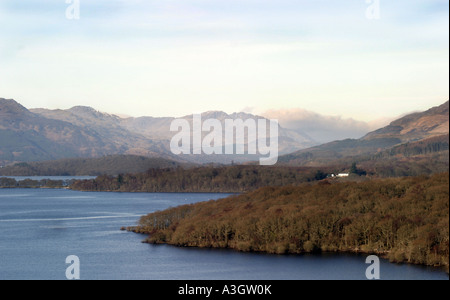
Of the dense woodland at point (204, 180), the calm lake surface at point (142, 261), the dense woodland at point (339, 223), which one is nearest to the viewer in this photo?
the calm lake surface at point (142, 261)

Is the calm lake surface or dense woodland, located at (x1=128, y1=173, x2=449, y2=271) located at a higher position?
dense woodland, located at (x1=128, y1=173, x2=449, y2=271)

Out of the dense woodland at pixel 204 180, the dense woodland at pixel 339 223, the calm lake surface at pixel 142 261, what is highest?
the dense woodland at pixel 204 180

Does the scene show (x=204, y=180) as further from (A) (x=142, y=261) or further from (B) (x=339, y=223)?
(A) (x=142, y=261)

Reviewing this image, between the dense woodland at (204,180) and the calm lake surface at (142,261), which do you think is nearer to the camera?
the calm lake surface at (142,261)

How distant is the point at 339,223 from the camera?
57.8 meters

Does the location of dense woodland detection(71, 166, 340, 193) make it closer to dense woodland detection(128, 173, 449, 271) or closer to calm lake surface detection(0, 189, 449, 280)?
dense woodland detection(128, 173, 449, 271)

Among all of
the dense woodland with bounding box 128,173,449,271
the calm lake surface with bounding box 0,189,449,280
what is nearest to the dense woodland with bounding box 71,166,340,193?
the dense woodland with bounding box 128,173,449,271

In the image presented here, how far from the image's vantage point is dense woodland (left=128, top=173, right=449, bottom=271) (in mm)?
51312

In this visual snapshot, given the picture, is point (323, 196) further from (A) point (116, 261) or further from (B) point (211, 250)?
(A) point (116, 261)

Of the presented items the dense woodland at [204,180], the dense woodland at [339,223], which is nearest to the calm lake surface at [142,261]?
the dense woodland at [339,223]

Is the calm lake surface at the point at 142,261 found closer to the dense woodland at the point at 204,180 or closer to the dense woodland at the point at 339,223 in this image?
the dense woodland at the point at 339,223

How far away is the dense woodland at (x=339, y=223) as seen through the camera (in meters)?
51.3

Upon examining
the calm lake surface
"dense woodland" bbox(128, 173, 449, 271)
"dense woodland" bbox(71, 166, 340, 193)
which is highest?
"dense woodland" bbox(71, 166, 340, 193)
